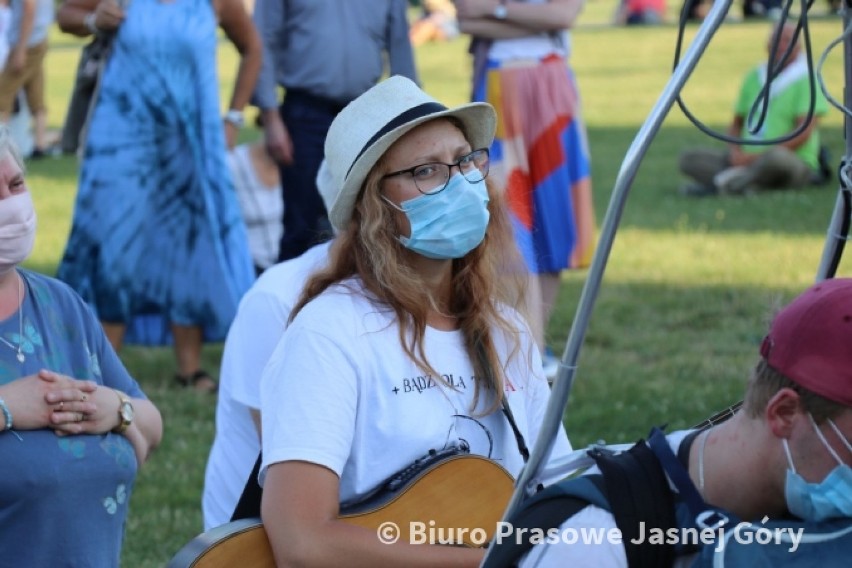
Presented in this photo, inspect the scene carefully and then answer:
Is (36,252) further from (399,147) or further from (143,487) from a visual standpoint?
(399,147)

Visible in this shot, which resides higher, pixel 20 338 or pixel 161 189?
pixel 20 338

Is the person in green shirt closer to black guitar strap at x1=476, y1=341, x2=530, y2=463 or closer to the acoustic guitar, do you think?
black guitar strap at x1=476, y1=341, x2=530, y2=463

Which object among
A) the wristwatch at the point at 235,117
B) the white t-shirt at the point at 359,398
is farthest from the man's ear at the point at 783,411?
the wristwatch at the point at 235,117

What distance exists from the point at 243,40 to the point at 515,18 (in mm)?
1142

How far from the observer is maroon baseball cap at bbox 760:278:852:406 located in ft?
6.49

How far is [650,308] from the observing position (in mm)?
7840

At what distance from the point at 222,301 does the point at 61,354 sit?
3.25 meters

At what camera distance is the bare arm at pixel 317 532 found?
2.64 metres

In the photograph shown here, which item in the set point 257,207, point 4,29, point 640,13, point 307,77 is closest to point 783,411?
point 307,77

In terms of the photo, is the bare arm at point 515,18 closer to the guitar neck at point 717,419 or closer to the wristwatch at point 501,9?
the wristwatch at point 501,9

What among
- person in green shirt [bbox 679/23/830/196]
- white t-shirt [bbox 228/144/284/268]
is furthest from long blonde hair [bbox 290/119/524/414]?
person in green shirt [bbox 679/23/830/196]

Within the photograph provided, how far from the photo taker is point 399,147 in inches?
120

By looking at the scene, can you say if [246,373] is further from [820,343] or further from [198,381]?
[198,381]

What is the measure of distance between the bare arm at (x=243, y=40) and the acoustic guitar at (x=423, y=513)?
3.57m
